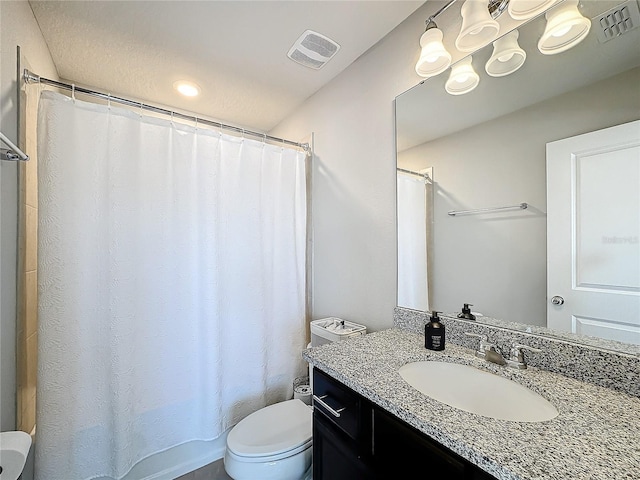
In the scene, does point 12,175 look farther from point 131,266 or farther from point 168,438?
point 168,438

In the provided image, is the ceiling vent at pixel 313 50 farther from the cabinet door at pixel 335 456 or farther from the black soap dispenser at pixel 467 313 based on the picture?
the cabinet door at pixel 335 456

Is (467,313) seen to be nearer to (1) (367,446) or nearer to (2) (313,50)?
(1) (367,446)

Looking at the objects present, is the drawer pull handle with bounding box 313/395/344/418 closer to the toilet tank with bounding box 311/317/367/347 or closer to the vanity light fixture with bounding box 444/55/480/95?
the toilet tank with bounding box 311/317/367/347

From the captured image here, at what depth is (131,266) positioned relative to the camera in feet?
4.57

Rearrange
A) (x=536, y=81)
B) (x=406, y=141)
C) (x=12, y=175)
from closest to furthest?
(x=536, y=81)
(x=12, y=175)
(x=406, y=141)

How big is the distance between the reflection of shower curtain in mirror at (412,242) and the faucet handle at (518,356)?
0.42 metres

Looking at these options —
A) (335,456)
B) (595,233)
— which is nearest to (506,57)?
(595,233)

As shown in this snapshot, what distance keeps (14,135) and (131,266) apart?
0.71 m

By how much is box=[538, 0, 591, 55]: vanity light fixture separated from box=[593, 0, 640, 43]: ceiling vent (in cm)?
3

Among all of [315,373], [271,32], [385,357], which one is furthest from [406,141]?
[315,373]

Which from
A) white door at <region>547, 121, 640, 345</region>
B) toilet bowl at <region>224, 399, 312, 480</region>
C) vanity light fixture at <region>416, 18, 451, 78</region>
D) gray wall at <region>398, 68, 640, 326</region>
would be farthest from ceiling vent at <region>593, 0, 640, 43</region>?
toilet bowl at <region>224, 399, 312, 480</region>

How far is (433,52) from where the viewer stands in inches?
45.8

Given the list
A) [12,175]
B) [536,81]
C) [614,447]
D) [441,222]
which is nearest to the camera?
[614,447]

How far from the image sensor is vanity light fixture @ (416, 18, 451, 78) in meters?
1.15
